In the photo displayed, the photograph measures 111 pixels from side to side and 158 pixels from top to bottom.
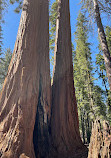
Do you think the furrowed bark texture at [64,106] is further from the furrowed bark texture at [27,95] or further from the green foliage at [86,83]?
the green foliage at [86,83]

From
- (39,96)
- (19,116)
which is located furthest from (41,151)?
(39,96)

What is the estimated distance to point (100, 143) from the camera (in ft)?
6.63

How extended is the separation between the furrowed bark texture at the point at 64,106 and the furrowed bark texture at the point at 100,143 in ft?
7.28

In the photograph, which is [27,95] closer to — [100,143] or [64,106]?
[64,106]

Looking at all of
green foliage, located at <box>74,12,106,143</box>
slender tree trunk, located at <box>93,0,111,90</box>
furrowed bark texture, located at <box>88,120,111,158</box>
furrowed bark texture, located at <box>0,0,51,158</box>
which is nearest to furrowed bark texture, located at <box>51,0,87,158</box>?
furrowed bark texture, located at <box>0,0,51,158</box>

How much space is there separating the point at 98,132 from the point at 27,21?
14.2ft

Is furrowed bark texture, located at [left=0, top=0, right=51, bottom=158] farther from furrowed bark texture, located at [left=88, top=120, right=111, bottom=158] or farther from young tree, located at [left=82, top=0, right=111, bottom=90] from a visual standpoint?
young tree, located at [left=82, top=0, right=111, bottom=90]

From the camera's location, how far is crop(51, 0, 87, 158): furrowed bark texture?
13.8 feet

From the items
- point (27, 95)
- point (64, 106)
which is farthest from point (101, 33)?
point (27, 95)

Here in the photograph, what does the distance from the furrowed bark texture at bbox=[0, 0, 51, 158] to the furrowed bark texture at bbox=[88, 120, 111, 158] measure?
6.02 feet

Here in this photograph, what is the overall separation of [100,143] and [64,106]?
8.79ft

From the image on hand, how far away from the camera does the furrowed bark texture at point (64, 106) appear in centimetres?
421

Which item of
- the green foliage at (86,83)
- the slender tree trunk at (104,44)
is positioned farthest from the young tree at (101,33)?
the green foliage at (86,83)

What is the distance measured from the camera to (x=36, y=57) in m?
4.61
